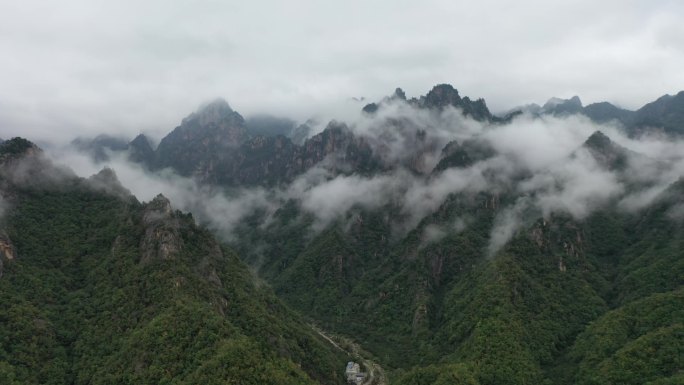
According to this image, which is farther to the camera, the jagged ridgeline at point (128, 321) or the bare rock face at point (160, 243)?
the bare rock face at point (160, 243)

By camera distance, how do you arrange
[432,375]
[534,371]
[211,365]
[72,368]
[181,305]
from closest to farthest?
[211,365] < [72,368] < [181,305] < [432,375] < [534,371]

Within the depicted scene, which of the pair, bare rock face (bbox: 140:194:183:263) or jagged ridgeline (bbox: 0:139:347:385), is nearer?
jagged ridgeline (bbox: 0:139:347:385)

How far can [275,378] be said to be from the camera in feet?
500

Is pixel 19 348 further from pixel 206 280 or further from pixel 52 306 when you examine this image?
pixel 206 280

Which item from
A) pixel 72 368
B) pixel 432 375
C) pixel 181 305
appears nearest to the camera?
pixel 72 368

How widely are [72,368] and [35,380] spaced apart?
1056 centimetres

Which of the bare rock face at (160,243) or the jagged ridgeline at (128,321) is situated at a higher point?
the bare rock face at (160,243)

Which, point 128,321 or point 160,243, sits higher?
point 160,243

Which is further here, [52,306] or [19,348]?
[52,306]

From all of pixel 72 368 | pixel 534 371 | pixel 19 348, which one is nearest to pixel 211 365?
pixel 72 368

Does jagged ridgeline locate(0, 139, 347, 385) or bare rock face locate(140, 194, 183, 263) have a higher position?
bare rock face locate(140, 194, 183, 263)

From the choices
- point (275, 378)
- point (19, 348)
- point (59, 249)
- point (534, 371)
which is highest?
point (59, 249)

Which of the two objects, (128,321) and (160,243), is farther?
(160,243)

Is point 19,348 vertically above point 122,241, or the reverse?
point 122,241
